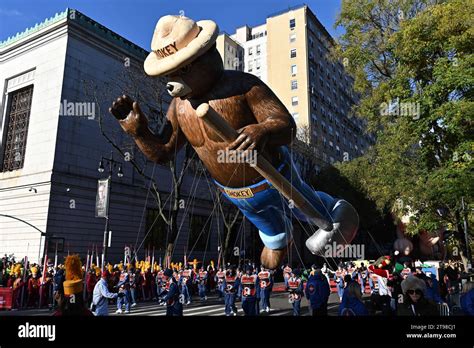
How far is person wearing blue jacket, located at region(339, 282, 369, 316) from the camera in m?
4.61

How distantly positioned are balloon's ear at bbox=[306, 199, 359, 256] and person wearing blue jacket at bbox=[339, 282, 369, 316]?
29.9 inches

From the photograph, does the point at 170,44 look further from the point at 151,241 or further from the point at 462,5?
the point at 151,241

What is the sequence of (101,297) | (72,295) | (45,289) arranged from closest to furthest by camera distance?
(72,295), (101,297), (45,289)

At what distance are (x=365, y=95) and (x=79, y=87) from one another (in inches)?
568

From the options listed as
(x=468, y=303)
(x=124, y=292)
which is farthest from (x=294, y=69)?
(x=468, y=303)

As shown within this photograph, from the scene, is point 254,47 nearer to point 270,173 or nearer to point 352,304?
point 352,304

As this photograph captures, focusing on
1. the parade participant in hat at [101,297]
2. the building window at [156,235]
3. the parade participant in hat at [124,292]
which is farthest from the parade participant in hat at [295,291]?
the building window at [156,235]

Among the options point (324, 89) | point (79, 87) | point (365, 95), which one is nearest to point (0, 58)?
point (79, 87)

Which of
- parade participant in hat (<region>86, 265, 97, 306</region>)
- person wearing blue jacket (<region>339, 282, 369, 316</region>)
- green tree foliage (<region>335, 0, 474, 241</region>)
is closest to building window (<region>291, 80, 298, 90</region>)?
green tree foliage (<region>335, 0, 474, 241</region>)

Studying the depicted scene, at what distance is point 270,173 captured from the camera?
12.1ft

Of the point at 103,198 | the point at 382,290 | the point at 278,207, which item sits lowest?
the point at 382,290

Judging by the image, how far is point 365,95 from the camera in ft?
52.3

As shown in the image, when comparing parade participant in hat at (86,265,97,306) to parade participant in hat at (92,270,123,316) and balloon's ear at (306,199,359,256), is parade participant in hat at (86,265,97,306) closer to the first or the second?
parade participant in hat at (92,270,123,316)

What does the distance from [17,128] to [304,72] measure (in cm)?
2754
